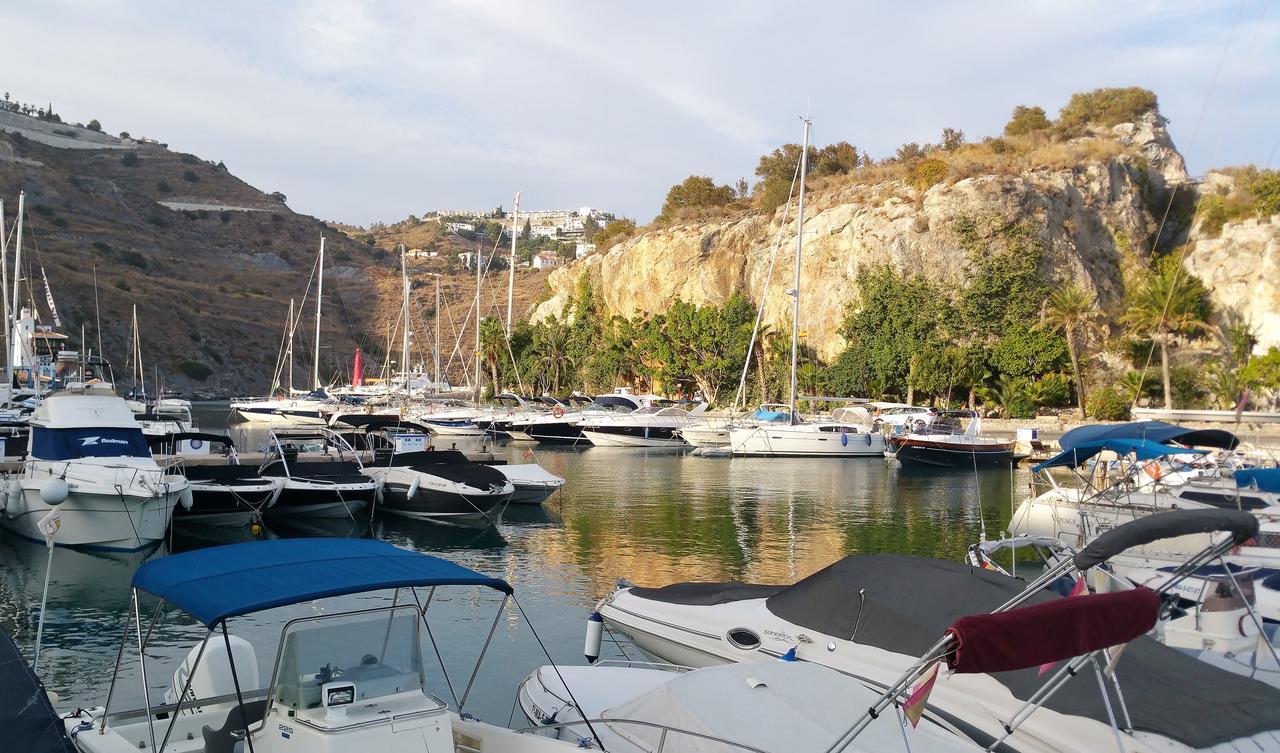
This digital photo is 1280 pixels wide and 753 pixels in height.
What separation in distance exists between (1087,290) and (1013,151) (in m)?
12.5

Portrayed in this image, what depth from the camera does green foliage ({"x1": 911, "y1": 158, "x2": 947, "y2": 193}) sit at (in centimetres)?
6012

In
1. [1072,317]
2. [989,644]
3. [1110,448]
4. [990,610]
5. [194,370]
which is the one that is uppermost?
[1072,317]

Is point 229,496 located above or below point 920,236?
below

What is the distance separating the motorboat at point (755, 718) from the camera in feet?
22.2

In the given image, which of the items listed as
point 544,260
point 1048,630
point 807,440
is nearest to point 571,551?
point 1048,630

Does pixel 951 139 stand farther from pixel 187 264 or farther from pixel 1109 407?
pixel 187 264

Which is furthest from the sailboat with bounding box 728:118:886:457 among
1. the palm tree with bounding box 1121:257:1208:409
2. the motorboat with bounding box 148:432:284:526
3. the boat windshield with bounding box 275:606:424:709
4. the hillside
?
the hillside

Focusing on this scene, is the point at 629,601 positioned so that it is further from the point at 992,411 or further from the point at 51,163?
the point at 51,163

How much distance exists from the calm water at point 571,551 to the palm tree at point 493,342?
123ft

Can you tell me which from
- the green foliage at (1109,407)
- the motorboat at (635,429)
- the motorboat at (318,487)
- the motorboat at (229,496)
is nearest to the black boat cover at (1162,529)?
the motorboat at (229,496)

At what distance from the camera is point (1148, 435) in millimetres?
20047

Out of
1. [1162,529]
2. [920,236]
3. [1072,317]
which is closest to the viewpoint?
[1162,529]

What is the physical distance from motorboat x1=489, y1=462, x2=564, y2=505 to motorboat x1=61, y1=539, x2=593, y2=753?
18.1 metres

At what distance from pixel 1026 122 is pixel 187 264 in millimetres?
91004
